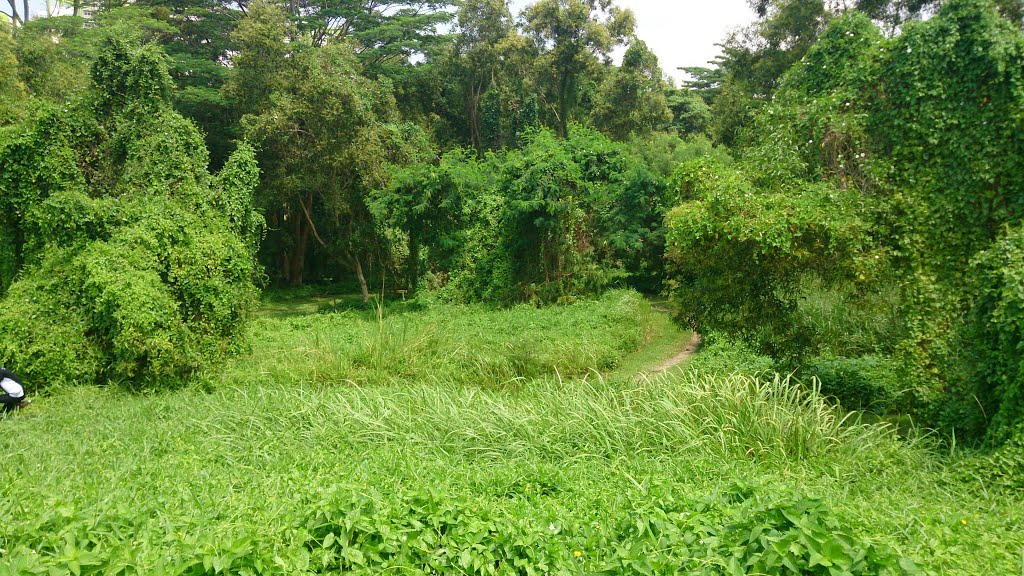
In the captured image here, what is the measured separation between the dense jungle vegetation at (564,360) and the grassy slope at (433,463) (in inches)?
1.4

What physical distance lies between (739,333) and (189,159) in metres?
8.97

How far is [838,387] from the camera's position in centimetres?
852

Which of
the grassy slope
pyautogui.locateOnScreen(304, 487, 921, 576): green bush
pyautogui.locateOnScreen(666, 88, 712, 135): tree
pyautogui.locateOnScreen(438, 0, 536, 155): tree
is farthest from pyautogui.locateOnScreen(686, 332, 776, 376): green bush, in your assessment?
pyautogui.locateOnScreen(666, 88, 712, 135): tree

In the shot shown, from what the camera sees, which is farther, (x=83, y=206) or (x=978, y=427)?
(x=83, y=206)

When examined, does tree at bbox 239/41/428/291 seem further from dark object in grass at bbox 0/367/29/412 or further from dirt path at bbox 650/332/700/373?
dark object in grass at bbox 0/367/29/412

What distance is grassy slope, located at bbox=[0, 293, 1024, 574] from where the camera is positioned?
3.65 meters

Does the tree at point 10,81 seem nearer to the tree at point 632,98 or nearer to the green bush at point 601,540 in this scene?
the green bush at point 601,540

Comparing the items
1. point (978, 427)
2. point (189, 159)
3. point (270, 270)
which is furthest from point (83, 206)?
point (270, 270)

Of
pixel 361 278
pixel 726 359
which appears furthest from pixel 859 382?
pixel 361 278

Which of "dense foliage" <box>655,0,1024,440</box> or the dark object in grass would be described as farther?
the dark object in grass

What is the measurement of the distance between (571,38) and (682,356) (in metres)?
17.2

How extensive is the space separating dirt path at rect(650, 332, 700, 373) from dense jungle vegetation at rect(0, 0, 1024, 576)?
0.30 meters

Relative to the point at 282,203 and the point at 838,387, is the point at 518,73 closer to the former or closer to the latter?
the point at 282,203

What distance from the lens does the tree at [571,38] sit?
25469 mm
